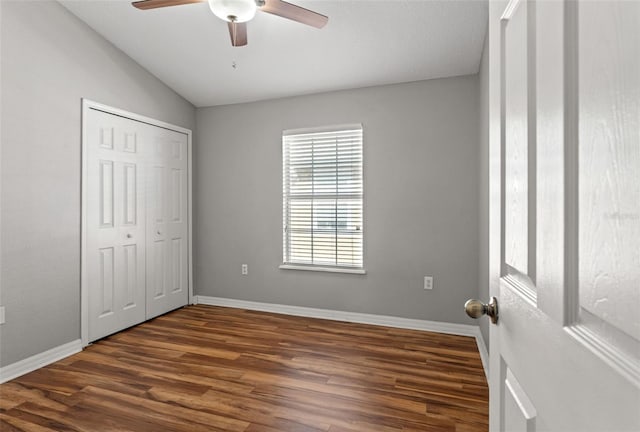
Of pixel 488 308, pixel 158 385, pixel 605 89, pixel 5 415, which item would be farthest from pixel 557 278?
pixel 5 415

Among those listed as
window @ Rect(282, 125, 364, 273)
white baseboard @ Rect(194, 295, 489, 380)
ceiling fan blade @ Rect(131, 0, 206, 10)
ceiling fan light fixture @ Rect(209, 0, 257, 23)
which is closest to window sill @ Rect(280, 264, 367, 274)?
window @ Rect(282, 125, 364, 273)

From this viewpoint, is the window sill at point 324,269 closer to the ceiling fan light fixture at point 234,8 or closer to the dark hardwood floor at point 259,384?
the dark hardwood floor at point 259,384

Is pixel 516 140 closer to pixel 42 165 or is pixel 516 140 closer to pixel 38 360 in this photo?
pixel 42 165

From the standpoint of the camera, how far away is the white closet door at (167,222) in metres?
3.66

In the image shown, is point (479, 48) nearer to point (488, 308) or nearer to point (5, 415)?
point (488, 308)

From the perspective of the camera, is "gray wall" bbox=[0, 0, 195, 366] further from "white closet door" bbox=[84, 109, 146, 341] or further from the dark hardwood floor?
the dark hardwood floor

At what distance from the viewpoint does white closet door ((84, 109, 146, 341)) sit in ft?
9.96

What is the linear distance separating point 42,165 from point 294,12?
2182 millimetres

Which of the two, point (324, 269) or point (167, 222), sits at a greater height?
point (167, 222)

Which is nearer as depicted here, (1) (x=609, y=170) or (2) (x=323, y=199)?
(1) (x=609, y=170)

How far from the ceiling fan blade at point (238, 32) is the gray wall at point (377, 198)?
143cm

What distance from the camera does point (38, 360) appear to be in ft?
8.51

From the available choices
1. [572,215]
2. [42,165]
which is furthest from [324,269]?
[572,215]

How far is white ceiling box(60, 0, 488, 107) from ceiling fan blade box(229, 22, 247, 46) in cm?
46
